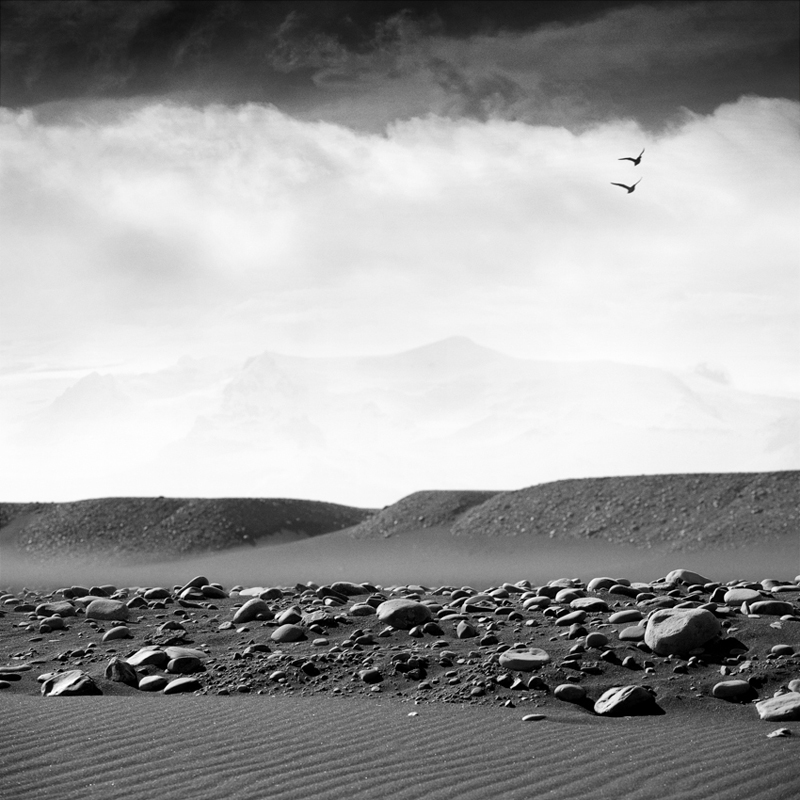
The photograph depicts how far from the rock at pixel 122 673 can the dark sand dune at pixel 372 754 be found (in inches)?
36.9

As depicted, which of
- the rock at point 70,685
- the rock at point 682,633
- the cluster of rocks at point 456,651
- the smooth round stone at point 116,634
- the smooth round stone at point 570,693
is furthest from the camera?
the smooth round stone at point 116,634

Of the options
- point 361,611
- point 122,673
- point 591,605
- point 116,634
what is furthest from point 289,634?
point 591,605

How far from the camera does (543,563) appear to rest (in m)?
20.6

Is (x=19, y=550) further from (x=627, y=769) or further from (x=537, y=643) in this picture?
(x=627, y=769)

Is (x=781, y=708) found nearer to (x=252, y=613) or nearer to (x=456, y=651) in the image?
(x=456, y=651)

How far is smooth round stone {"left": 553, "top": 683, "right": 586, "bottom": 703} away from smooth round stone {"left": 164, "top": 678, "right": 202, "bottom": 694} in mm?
2871

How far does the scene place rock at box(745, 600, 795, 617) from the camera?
8758 millimetres

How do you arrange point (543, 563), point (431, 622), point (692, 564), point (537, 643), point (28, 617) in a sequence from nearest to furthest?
1. point (537, 643)
2. point (431, 622)
3. point (28, 617)
4. point (692, 564)
5. point (543, 563)

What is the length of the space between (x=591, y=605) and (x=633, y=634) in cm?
122

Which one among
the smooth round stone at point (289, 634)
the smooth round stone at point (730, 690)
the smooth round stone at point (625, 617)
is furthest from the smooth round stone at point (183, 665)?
the smooth round stone at point (730, 690)

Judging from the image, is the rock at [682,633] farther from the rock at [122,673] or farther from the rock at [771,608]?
the rock at [122,673]

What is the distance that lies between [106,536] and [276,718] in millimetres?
22922

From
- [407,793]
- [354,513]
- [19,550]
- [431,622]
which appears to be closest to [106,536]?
[19,550]

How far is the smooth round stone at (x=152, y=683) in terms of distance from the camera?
730 centimetres
